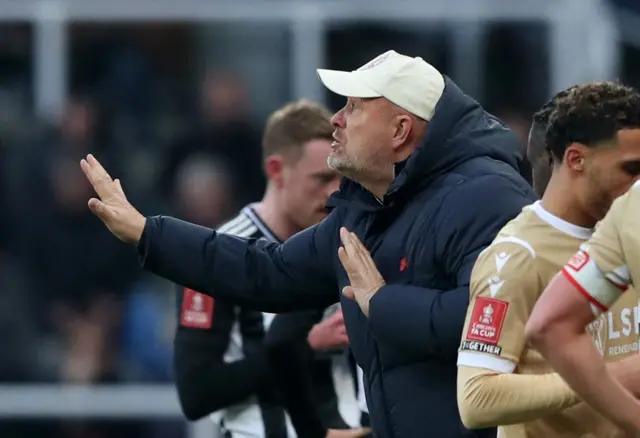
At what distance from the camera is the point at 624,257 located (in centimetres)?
311

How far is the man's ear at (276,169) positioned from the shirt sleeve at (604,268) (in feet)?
7.95

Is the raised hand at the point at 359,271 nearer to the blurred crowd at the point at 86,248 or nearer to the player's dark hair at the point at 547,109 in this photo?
the player's dark hair at the point at 547,109

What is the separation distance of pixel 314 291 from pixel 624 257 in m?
1.48

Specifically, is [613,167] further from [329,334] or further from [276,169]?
[276,169]

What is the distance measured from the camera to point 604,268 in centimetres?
310

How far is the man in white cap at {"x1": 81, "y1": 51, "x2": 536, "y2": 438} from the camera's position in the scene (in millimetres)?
3924

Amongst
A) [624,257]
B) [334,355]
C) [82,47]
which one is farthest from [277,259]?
[82,47]

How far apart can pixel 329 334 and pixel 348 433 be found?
0.39 metres

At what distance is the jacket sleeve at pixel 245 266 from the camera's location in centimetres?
441

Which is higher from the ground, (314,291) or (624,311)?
(624,311)

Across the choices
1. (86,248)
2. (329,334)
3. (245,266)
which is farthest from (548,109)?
(86,248)

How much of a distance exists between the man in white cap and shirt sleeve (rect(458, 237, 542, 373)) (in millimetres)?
231

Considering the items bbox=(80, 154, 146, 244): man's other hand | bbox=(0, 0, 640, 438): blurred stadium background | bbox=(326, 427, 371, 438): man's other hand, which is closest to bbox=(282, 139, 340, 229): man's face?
bbox=(326, 427, 371, 438): man's other hand

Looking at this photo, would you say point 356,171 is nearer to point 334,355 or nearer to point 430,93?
point 430,93
